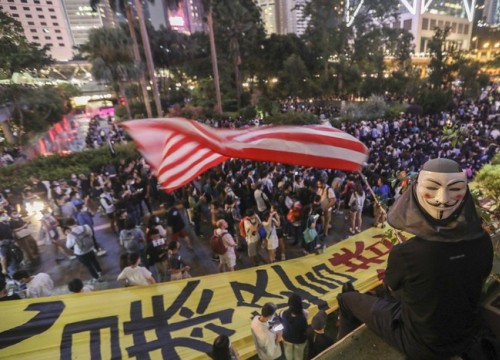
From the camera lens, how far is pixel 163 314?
12.6 feet

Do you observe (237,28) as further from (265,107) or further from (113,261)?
(113,261)

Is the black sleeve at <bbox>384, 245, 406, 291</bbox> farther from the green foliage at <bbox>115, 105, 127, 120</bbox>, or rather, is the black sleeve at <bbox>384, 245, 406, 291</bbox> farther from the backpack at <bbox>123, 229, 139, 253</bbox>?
the green foliage at <bbox>115, 105, 127, 120</bbox>

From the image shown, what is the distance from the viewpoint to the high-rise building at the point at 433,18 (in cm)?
6831

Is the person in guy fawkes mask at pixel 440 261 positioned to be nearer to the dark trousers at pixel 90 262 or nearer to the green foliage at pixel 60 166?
the dark trousers at pixel 90 262

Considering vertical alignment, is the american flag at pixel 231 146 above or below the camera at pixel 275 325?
above

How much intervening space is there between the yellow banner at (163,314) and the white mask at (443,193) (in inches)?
57.3

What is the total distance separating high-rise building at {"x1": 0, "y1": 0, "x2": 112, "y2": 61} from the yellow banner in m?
12.4

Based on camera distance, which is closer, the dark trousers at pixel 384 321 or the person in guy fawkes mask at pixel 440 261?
the person in guy fawkes mask at pixel 440 261

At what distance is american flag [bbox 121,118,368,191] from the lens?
10.2 ft

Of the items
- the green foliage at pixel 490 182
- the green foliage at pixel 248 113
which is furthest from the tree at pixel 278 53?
the green foliage at pixel 490 182

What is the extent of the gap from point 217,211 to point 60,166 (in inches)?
426

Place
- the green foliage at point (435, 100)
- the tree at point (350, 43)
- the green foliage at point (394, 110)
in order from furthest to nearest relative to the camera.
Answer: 1. the tree at point (350, 43)
2. the green foliage at point (435, 100)
3. the green foliage at point (394, 110)

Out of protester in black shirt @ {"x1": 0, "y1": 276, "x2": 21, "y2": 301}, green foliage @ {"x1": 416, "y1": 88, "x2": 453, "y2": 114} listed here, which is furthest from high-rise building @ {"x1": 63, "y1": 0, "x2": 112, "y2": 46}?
protester in black shirt @ {"x1": 0, "y1": 276, "x2": 21, "y2": 301}

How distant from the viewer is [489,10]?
108 meters
